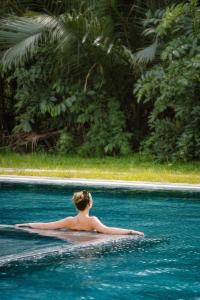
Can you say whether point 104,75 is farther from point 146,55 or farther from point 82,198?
point 82,198

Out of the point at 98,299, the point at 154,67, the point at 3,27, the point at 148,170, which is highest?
the point at 3,27

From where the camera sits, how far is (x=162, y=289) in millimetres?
5605

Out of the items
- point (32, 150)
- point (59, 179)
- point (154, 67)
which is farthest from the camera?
point (32, 150)

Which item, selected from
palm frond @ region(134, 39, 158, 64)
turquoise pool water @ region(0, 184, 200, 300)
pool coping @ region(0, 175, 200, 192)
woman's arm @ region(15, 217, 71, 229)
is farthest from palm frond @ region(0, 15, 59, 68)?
woman's arm @ region(15, 217, 71, 229)

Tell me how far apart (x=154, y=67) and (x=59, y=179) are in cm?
399

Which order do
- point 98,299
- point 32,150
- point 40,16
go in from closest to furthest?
point 98,299 < point 40,16 < point 32,150

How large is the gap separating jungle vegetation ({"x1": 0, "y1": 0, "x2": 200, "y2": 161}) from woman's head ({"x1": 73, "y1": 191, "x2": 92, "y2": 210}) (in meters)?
6.30

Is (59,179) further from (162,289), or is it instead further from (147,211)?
(162,289)

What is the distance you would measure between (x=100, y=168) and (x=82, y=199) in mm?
6368

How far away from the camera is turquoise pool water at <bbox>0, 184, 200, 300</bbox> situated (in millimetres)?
5551

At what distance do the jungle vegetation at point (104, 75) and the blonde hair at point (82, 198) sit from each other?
20.7ft

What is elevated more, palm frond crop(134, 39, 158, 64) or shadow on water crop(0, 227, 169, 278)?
palm frond crop(134, 39, 158, 64)

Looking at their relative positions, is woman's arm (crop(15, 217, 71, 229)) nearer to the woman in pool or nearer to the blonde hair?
the woman in pool

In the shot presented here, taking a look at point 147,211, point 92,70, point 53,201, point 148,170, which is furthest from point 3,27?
point 147,211
